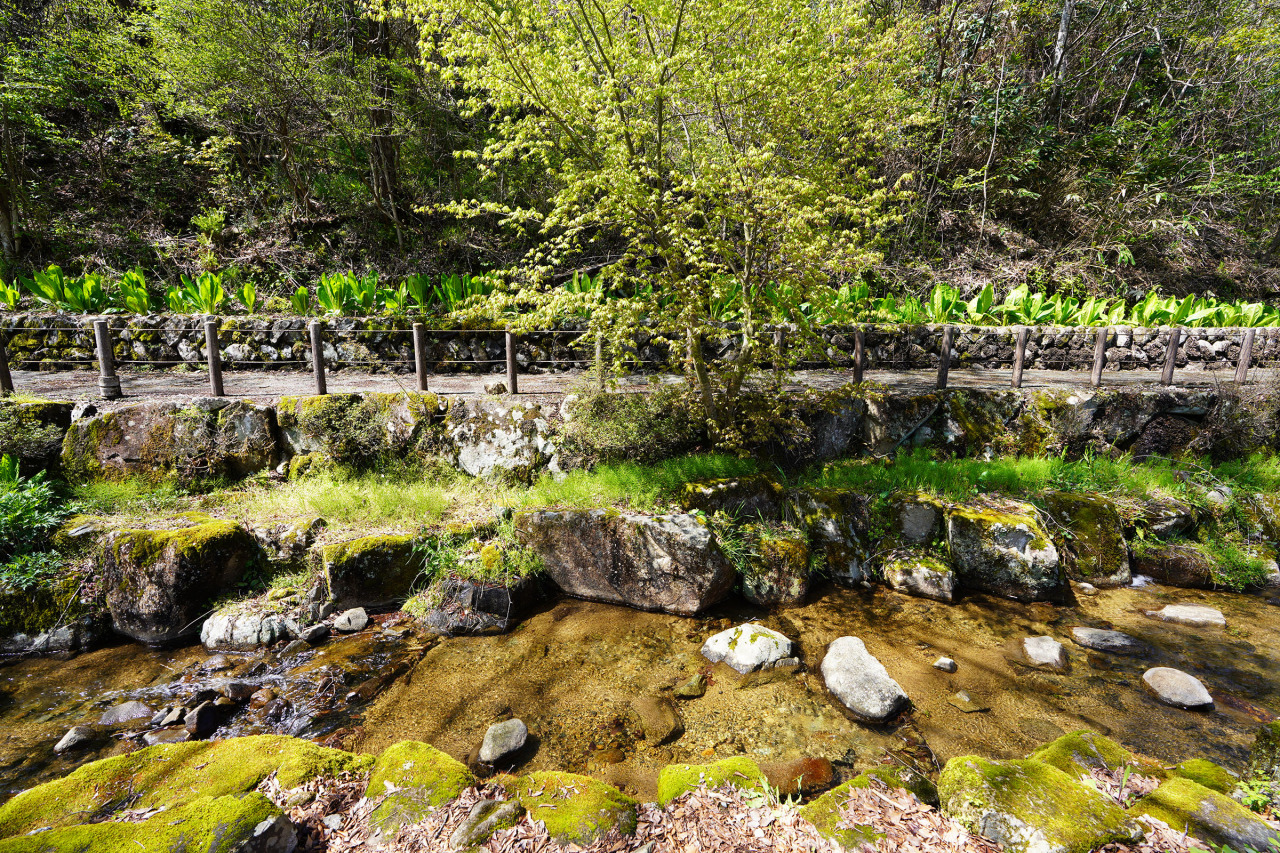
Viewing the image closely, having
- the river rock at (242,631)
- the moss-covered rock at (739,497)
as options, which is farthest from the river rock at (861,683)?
the river rock at (242,631)

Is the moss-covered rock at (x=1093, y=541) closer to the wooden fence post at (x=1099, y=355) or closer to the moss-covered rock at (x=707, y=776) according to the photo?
the wooden fence post at (x=1099, y=355)

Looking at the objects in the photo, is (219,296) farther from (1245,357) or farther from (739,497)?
(1245,357)

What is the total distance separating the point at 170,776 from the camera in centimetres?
325

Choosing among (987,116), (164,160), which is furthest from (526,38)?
(164,160)

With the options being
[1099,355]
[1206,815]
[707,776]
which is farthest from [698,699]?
[1099,355]

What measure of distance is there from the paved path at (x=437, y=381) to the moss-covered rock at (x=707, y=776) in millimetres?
4610

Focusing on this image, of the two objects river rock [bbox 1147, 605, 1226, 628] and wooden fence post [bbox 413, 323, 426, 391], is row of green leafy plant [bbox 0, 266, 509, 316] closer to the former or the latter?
wooden fence post [bbox 413, 323, 426, 391]

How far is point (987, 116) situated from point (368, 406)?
1504cm

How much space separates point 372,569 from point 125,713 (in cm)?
207

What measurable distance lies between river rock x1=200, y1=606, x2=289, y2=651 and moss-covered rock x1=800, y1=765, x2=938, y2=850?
195 inches

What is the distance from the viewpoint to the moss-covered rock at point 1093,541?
6.29 m

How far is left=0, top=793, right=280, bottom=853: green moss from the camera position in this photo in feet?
8.31

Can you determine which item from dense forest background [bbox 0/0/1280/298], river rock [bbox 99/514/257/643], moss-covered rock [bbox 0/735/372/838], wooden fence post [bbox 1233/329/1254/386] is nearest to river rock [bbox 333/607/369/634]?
river rock [bbox 99/514/257/643]

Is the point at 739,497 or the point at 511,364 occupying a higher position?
the point at 511,364
